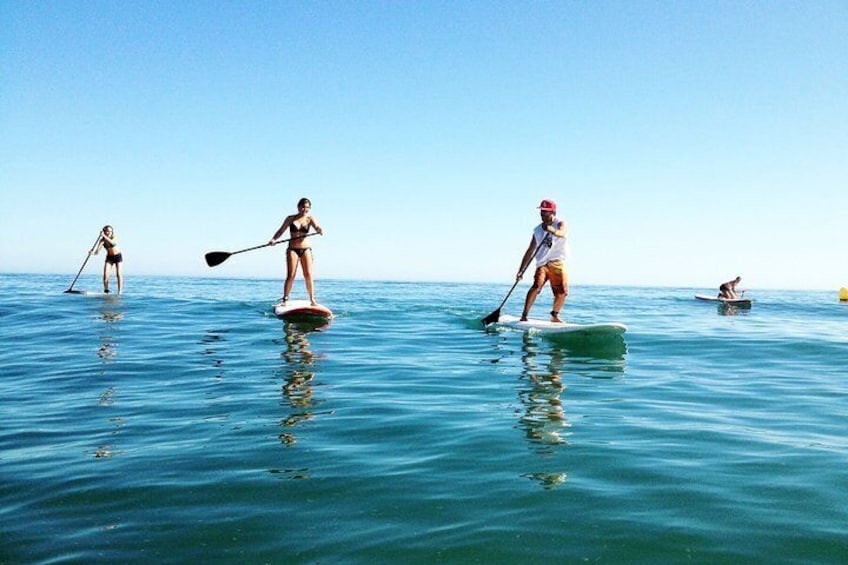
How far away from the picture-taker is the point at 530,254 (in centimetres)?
1179

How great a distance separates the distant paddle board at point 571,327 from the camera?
1016 cm

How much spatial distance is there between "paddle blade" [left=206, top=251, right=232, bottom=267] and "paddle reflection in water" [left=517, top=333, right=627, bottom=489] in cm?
832

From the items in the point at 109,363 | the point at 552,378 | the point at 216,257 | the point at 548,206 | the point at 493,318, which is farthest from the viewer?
the point at 216,257

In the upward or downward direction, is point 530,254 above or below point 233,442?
above

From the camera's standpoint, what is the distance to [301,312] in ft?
43.7

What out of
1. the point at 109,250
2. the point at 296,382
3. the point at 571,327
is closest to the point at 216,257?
the point at 109,250

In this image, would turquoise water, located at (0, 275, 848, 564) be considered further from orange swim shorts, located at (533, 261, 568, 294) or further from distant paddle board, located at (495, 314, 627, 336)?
orange swim shorts, located at (533, 261, 568, 294)

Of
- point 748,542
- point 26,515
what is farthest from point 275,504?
point 748,542

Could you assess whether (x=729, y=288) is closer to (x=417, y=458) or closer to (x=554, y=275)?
(x=554, y=275)

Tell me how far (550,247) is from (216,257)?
874cm

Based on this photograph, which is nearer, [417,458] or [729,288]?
[417,458]

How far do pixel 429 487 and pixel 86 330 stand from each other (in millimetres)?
9933

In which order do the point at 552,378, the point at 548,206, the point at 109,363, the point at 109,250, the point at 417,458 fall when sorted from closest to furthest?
the point at 417,458
the point at 552,378
the point at 109,363
the point at 548,206
the point at 109,250

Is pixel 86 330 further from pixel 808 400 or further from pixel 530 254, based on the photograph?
pixel 808 400
